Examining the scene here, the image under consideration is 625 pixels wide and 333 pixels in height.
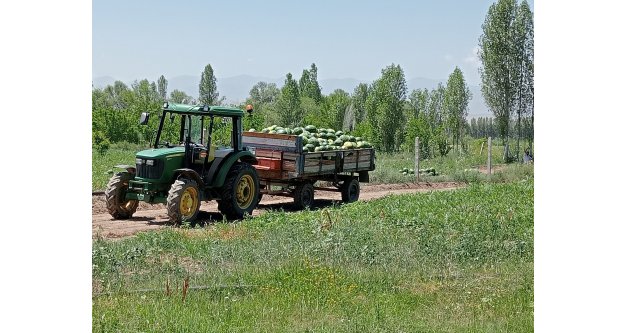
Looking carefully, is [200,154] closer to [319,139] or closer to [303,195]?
[303,195]

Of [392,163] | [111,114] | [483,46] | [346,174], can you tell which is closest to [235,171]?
[346,174]

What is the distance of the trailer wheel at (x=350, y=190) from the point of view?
16.4 m

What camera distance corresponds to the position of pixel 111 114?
31734 millimetres

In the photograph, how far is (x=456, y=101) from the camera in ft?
148

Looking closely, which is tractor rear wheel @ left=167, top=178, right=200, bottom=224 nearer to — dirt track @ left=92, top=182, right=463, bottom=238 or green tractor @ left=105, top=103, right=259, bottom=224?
green tractor @ left=105, top=103, right=259, bottom=224

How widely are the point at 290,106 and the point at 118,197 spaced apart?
70.6 ft

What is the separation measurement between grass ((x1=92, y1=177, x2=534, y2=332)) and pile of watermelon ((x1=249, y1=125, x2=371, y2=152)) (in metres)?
4.17

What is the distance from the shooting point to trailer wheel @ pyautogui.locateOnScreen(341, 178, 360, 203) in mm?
16438

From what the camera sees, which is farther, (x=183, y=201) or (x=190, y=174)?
(x=190, y=174)

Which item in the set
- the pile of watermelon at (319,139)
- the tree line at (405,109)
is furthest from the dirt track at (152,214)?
the tree line at (405,109)

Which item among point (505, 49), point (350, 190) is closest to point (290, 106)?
point (505, 49)

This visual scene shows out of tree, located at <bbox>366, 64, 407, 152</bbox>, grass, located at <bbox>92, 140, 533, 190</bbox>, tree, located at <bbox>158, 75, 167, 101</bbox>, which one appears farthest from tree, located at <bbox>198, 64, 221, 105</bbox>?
tree, located at <bbox>366, 64, 407, 152</bbox>

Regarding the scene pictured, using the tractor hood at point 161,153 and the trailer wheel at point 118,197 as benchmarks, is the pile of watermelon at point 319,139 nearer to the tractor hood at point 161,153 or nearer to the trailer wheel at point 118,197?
the tractor hood at point 161,153

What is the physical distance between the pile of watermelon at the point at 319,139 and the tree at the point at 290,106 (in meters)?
16.5
